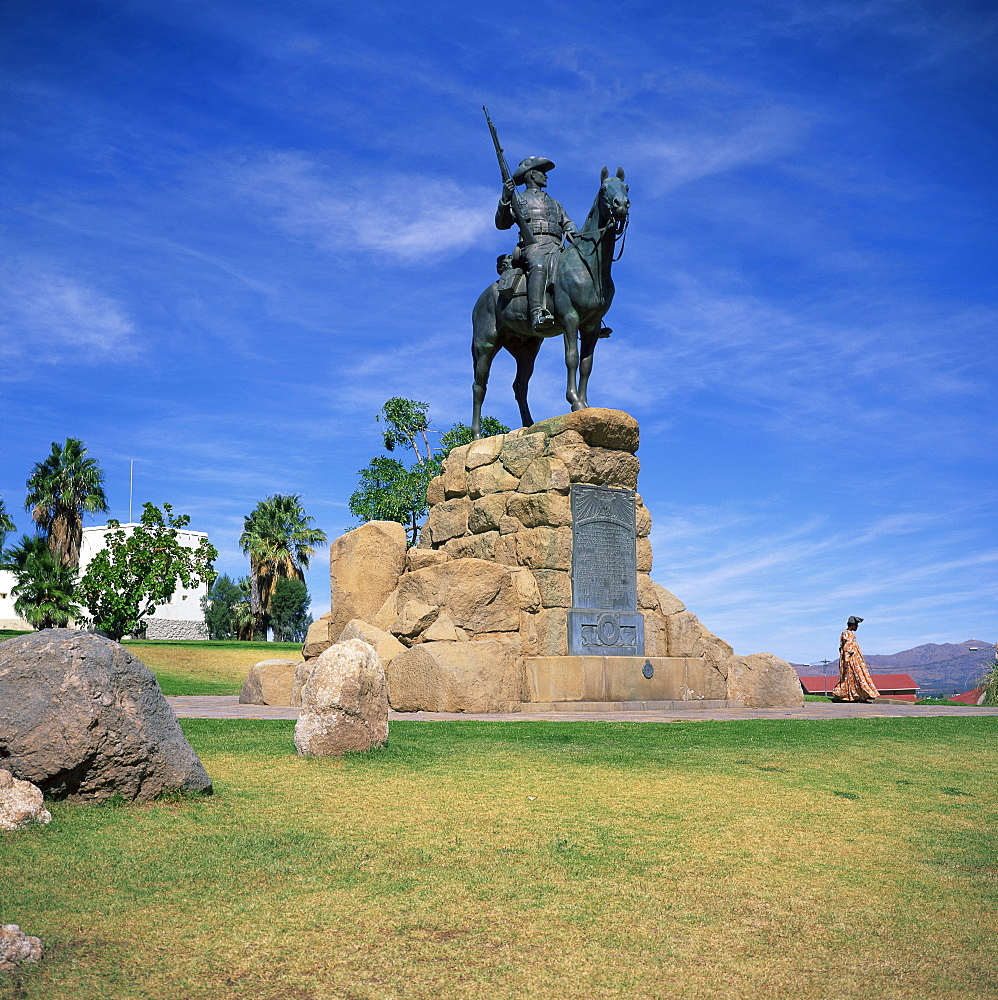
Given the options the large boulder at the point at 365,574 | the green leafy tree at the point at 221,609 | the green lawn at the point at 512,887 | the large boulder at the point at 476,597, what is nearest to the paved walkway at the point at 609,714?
the large boulder at the point at 476,597

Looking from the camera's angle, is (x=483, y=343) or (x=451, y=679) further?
(x=483, y=343)

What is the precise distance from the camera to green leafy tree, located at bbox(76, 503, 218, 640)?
30266 mm

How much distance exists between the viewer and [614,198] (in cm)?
1401

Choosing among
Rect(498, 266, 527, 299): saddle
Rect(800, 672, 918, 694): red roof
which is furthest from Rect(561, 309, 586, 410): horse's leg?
Rect(800, 672, 918, 694): red roof

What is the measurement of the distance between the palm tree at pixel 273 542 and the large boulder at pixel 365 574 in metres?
30.7

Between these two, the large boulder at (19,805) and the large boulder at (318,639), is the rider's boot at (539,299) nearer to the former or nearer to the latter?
the large boulder at (318,639)

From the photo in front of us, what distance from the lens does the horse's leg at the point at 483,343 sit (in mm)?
16641

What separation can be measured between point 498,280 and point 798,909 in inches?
528

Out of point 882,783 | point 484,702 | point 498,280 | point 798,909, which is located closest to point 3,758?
point 798,909

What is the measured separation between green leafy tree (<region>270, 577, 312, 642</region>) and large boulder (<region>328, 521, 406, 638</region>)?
32658 millimetres

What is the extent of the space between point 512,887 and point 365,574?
1179cm

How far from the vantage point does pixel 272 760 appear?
733cm

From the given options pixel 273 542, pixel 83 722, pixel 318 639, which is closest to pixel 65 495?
pixel 273 542

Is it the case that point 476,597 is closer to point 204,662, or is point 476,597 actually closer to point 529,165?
point 529,165
